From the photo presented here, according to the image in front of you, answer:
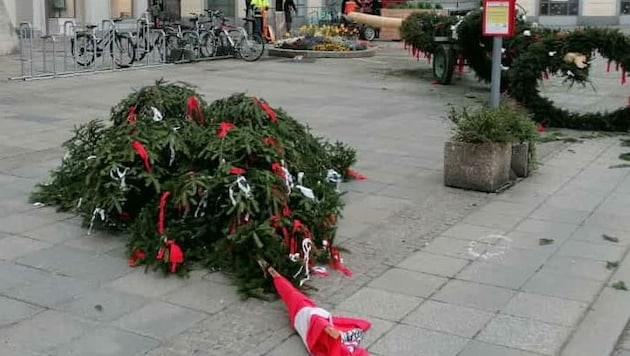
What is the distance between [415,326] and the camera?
4852 millimetres

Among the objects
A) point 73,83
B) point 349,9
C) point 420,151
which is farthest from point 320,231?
point 349,9

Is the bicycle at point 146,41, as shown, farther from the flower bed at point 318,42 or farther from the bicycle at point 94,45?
the flower bed at point 318,42

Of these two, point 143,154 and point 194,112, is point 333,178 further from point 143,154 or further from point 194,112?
point 143,154

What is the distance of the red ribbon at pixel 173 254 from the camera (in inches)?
219

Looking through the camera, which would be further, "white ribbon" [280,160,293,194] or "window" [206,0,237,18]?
"window" [206,0,237,18]

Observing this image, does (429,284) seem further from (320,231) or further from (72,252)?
(72,252)

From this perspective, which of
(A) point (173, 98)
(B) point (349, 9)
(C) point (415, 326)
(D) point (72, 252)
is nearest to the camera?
(C) point (415, 326)

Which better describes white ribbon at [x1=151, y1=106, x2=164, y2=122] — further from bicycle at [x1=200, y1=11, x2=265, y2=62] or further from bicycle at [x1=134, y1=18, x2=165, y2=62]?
bicycle at [x1=200, y1=11, x2=265, y2=62]

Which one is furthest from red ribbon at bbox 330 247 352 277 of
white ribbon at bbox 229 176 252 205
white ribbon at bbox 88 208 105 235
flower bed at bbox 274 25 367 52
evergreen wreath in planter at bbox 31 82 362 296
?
flower bed at bbox 274 25 367 52

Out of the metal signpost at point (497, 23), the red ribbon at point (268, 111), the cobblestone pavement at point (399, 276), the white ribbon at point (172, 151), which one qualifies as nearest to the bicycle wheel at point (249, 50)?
the metal signpost at point (497, 23)

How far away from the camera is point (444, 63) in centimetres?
1612

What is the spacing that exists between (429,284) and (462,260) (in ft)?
1.91

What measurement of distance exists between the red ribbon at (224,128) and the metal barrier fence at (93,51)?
11.1 metres

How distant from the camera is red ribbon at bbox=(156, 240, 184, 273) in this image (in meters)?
5.55
